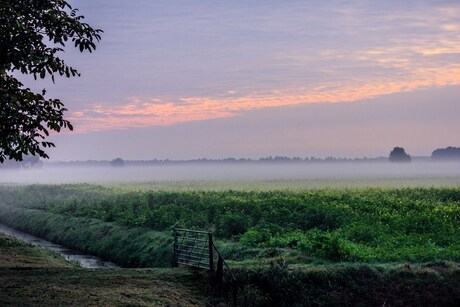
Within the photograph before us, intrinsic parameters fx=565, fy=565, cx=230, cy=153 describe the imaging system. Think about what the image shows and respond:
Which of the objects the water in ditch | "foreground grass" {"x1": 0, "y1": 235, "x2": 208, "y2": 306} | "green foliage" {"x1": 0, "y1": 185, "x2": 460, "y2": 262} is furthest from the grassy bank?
the water in ditch

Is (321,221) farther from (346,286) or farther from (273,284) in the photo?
(273,284)

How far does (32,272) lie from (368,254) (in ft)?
55.9

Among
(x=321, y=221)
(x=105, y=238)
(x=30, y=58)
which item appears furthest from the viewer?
(x=105, y=238)

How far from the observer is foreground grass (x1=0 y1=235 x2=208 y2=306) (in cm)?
2103

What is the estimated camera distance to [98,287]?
23.1 meters

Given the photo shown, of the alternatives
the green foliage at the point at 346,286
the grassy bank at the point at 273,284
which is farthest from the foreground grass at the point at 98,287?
the green foliage at the point at 346,286

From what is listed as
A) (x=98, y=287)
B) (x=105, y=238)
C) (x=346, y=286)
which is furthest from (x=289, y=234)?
(x=105, y=238)

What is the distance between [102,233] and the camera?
48000 millimetres

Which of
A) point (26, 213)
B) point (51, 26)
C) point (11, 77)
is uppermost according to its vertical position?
point (51, 26)

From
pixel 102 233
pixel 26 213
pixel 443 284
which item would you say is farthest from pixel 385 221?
pixel 26 213

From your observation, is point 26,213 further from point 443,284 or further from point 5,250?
point 443,284

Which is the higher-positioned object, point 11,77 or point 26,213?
point 11,77

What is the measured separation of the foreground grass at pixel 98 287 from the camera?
69.0 ft

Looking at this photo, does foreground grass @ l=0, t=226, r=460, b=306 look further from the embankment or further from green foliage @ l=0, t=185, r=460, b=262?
the embankment
